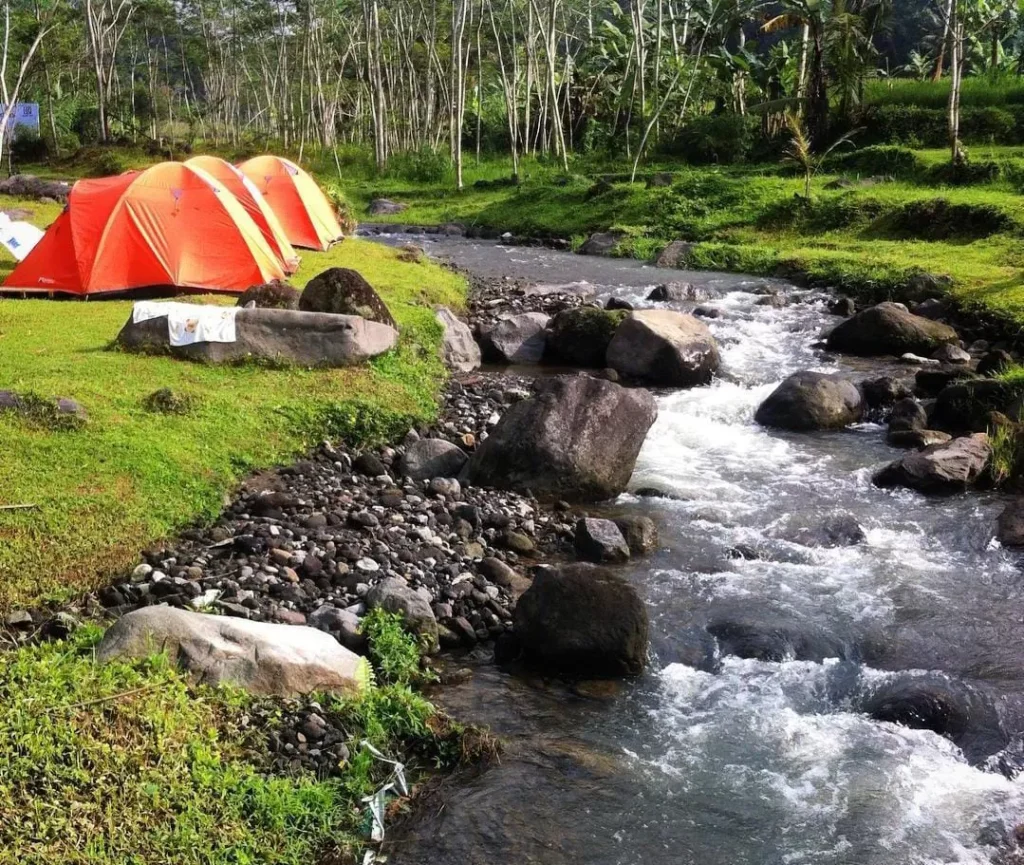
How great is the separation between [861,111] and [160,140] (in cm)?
3399

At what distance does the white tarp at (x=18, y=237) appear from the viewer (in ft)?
60.4

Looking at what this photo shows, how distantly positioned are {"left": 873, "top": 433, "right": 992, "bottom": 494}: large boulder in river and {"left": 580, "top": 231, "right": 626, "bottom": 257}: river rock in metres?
17.0

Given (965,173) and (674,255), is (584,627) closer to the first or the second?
(674,255)

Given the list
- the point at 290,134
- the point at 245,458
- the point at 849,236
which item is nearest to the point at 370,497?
the point at 245,458

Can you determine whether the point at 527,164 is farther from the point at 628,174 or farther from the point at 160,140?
the point at 160,140

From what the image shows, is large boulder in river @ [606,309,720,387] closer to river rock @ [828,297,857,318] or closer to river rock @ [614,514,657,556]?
river rock @ [828,297,857,318]

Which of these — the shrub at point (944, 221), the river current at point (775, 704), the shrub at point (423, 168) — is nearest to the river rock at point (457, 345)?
the river current at point (775, 704)

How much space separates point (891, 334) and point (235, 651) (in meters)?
13.2

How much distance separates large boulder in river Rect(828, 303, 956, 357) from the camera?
54.3 ft

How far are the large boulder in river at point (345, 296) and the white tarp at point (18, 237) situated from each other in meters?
7.64

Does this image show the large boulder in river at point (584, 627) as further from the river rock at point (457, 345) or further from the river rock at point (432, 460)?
the river rock at point (457, 345)

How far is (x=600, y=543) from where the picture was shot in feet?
30.5

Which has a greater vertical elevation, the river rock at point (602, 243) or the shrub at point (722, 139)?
the shrub at point (722, 139)

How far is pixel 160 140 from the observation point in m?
52.1
